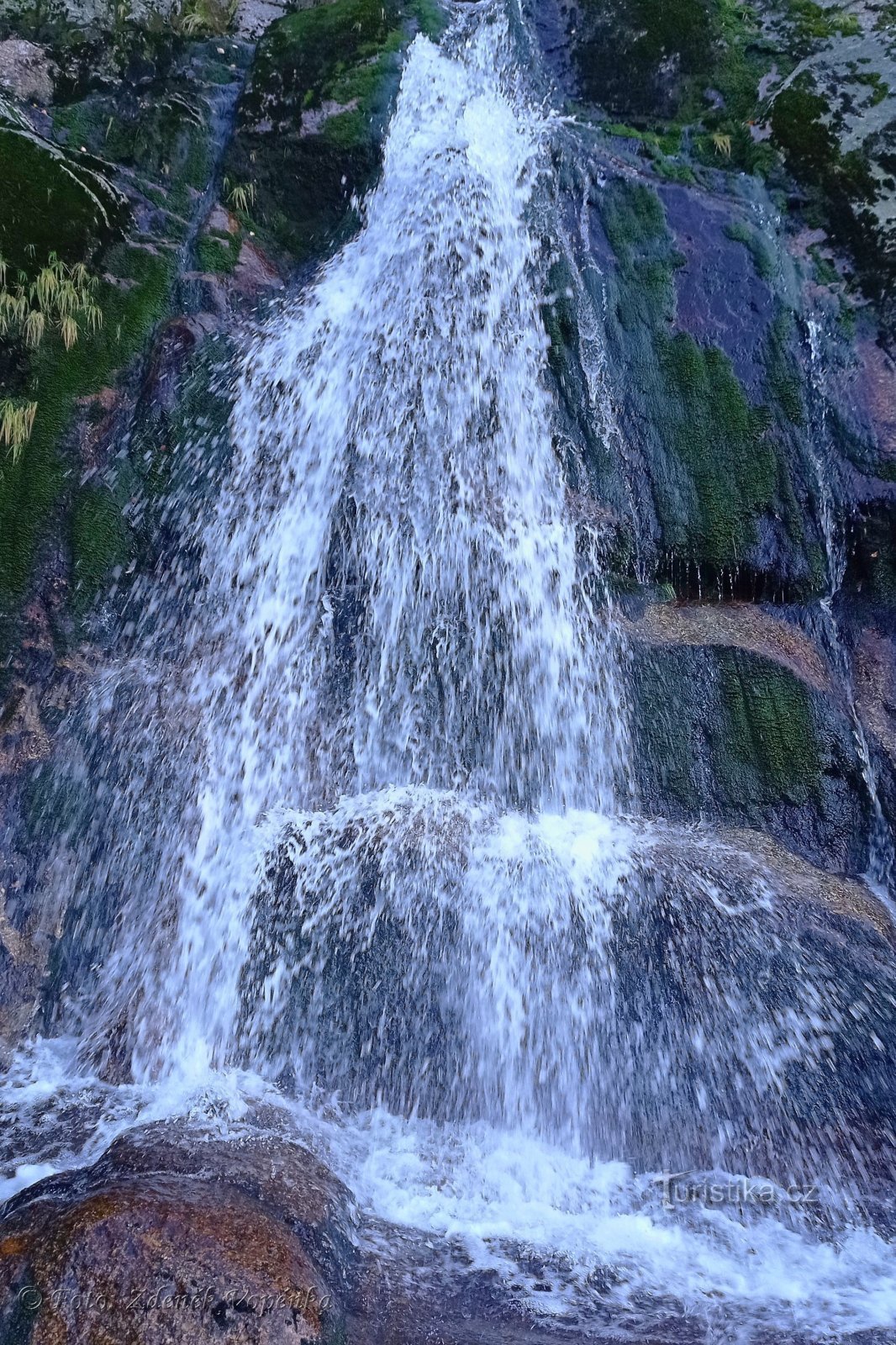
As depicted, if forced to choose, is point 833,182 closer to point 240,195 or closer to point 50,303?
point 240,195

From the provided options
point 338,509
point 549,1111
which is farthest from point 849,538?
point 549,1111

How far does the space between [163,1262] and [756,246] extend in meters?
8.70

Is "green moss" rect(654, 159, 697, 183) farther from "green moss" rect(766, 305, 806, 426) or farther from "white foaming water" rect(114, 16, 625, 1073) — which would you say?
"green moss" rect(766, 305, 806, 426)

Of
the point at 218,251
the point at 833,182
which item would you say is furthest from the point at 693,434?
the point at 218,251

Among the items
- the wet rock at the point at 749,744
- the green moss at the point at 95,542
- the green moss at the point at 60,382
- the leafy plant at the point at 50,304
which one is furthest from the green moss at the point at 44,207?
the wet rock at the point at 749,744

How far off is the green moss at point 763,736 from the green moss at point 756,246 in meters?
3.66

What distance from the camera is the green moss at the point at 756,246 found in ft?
27.5

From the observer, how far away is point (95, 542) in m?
7.09

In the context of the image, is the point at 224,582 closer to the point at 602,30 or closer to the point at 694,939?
the point at 694,939

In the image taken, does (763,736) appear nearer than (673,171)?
Yes

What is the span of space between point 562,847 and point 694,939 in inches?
41.1

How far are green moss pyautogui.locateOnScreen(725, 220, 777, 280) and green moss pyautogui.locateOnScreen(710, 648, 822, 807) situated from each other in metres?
3.66

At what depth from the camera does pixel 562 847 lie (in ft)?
21.4

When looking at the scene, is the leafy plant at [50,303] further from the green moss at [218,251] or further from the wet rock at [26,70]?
the wet rock at [26,70]
